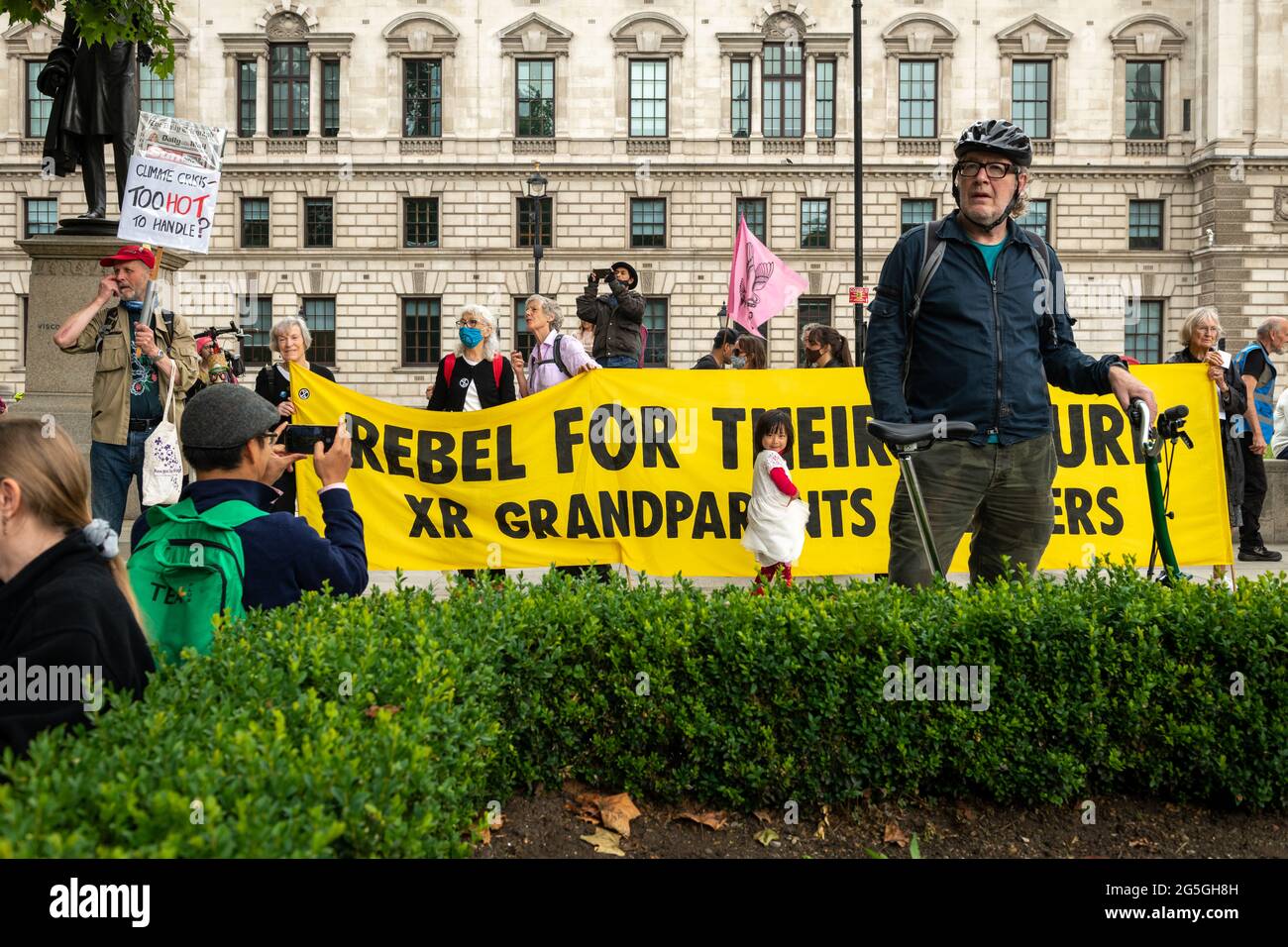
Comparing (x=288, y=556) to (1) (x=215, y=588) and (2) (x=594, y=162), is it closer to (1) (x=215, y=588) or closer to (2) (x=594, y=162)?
(1) (x=215, y=588)

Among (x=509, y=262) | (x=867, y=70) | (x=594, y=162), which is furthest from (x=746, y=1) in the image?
(x=509, y=262)

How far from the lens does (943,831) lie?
3.85 metres

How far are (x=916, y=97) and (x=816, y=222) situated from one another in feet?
18.4

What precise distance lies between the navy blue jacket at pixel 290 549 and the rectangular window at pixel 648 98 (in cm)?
3949

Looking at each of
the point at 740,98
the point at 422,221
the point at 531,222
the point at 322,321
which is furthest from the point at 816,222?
the point at 322,321

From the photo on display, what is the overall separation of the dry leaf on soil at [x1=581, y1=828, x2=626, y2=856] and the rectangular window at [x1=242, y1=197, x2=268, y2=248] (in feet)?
137

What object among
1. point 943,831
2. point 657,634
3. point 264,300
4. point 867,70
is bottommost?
point 943,831

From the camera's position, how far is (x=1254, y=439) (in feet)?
36.6

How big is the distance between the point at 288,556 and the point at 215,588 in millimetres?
382

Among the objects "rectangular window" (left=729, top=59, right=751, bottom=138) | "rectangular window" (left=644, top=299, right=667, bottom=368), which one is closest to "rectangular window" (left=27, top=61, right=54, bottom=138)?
"rectangular window" (left=644, top=299, right=667, bottom=368)

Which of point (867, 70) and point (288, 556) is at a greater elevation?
point (867, 70)

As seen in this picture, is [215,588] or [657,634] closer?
[215,588]

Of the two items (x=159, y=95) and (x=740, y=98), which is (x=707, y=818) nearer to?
(x=740, y=98)

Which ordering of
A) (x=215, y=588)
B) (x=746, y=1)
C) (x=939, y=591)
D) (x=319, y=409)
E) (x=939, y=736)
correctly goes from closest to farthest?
(x=215, y=588) → (x=939, y=736) → (x=939, y=591) → (x=319, y=409) → (x=746, y=1)
